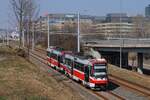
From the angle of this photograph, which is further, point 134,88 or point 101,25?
point 101,25

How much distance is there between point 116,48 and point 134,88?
40.2m

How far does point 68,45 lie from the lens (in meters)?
101

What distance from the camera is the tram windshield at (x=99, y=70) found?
136 feet

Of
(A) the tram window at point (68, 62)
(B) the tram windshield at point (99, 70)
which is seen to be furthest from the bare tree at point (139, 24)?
(B) the tram windshield at point (99, 70)

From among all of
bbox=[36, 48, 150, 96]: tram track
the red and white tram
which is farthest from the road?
the red and white tram

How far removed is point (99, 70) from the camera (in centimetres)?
4181

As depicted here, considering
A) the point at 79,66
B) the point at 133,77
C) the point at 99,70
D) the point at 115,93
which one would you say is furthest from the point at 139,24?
the point at 115,93

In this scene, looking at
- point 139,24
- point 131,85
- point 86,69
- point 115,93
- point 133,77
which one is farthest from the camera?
point 139,24

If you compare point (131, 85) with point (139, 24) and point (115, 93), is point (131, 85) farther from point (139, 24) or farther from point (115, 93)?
point (139, 24)

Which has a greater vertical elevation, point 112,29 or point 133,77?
point 112,29

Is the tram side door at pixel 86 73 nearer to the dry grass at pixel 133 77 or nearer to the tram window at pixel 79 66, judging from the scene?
the tram window at pixel 79 66

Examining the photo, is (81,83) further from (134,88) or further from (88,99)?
(88,99)

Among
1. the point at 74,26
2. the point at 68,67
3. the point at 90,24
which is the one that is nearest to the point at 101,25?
the point at 90,24

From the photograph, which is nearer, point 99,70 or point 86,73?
point 99,70
